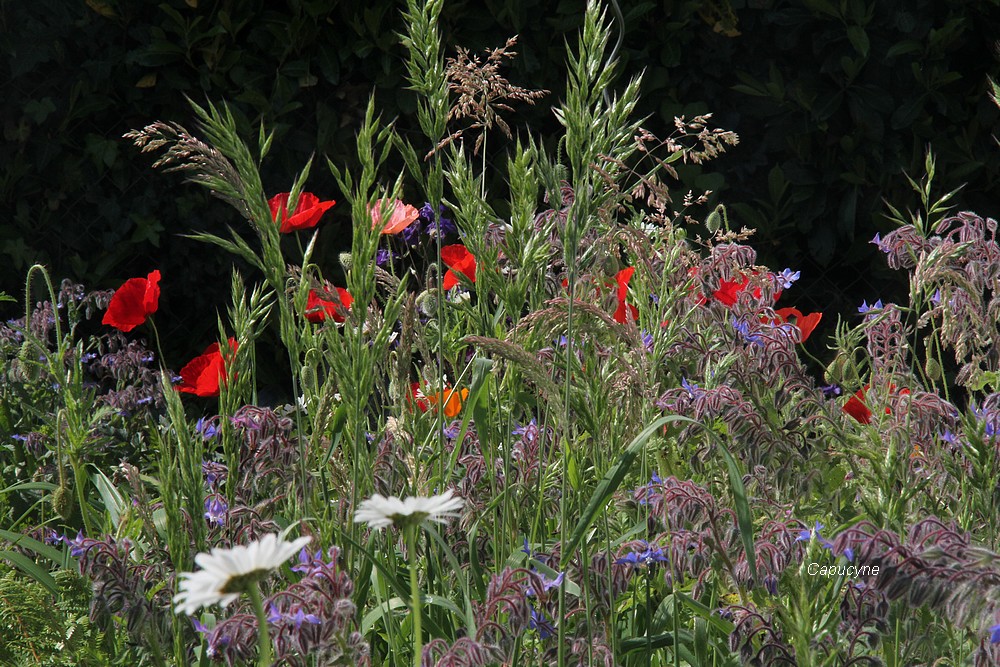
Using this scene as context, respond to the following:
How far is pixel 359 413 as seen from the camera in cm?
119

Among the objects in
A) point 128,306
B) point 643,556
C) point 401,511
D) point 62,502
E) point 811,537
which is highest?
point 401,511

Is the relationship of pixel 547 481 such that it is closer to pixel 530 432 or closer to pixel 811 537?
pixel 530 432

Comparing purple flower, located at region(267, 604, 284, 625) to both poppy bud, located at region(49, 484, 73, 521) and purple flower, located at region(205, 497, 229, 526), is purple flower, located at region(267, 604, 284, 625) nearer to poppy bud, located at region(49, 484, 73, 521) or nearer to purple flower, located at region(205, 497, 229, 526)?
purple flower, located at region(205, 497, 229, 526)

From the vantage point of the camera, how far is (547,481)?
4.91ft

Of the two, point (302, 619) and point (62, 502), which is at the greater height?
point (302, 619)

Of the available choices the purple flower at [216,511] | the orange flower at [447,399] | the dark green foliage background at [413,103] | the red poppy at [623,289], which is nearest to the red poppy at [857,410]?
the red poppy at [623,289]

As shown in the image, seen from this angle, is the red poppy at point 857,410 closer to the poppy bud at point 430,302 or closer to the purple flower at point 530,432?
the purple flower at point 530,432

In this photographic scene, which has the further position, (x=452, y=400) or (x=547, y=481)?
(x=452, y=400)

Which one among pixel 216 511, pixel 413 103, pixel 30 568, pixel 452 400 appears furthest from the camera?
pixel 413 103

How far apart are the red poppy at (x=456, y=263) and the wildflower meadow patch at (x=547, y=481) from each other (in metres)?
0.37

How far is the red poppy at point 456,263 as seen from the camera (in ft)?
7.36

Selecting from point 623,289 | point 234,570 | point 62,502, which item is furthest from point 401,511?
point 623,289

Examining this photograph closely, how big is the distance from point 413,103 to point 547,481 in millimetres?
2601

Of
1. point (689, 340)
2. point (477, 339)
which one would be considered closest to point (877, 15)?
point (689, 340)
